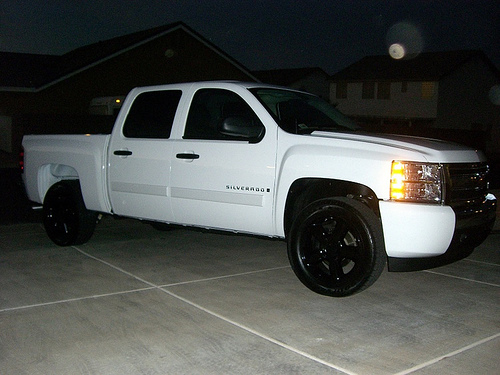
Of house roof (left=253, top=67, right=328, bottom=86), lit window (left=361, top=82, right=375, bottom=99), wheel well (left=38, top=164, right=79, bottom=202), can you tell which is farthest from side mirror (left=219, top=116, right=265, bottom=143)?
house roof (left=253, top=67, right=328, bottom=86)

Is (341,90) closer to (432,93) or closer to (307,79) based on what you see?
(307,79)

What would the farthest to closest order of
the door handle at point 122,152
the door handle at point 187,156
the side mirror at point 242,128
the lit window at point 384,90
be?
1. the lit window at point 384,90
2. the door handle at point 122,152
3. the door handle at point 187,156
4. the side mirror at point 242,128

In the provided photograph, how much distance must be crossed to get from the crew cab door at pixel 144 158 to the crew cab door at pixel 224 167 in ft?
0.66

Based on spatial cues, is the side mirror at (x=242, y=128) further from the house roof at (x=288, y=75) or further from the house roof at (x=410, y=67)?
the house roof at (x=288, y=75)

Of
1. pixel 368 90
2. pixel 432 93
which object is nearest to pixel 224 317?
pixel 432 93

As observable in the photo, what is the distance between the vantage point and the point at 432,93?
144 feet

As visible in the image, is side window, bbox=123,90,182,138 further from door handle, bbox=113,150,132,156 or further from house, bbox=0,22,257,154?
house, bbox=0,22,257,154

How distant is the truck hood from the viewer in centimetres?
520

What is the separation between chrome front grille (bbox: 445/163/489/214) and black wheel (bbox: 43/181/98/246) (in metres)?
4.21

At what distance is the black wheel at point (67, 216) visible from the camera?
24.3 ft

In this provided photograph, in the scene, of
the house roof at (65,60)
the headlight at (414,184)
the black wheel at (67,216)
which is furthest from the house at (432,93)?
the headlight at (414,184)

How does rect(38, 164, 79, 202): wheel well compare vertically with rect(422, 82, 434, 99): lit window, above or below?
below

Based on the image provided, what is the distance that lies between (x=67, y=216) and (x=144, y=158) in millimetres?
1507

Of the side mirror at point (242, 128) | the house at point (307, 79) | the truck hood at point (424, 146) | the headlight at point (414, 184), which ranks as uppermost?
the house at point (307, 79)
